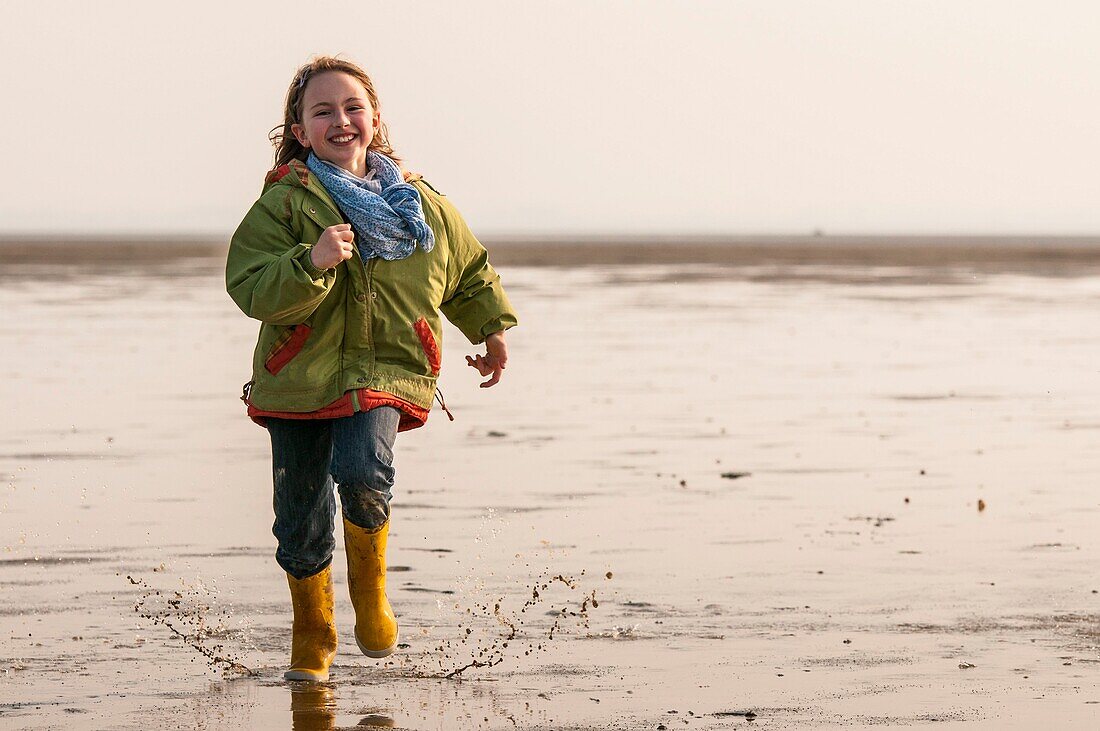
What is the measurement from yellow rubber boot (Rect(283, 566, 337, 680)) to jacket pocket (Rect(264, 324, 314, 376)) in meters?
0.75

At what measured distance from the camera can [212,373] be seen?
16.4 m

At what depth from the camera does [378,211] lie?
5305mm

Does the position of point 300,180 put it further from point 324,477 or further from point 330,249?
point 324,477

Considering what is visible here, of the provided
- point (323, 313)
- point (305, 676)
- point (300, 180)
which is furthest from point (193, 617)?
point (300, 180)

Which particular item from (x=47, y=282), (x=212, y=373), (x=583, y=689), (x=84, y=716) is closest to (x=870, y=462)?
(x=583, y=689)

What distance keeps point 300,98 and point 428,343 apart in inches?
33.5

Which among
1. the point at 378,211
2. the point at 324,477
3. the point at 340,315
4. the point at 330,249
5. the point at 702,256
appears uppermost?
the point at 378,211

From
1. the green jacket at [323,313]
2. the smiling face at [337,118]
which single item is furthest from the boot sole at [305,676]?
the smiling face at [337,118]

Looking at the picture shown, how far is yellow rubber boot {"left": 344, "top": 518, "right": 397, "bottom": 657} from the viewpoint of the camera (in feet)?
18.2

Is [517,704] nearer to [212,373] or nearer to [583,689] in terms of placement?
[583,689]

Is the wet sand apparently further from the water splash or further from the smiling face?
the smiling face

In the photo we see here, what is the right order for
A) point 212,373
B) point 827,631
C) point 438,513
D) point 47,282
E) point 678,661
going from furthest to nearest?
point 47,282, point 212,373, point 438,513, point 827,631, point 678,661

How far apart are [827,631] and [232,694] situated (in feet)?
6.61

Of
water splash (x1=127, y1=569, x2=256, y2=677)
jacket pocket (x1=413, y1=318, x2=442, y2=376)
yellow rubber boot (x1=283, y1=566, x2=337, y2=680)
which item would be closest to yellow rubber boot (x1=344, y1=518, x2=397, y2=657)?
yellow rubber boot (x1=283, y1=566, x2=337, y2=680)
